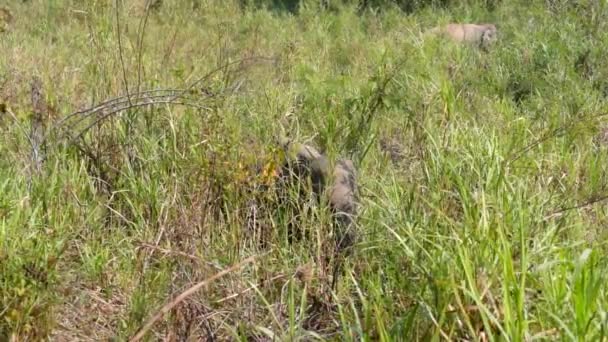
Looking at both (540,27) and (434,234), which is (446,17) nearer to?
(540,27)

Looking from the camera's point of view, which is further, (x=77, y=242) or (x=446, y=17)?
(x=446, y=17)

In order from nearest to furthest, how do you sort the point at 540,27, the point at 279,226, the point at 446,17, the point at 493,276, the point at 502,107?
1. the point at 493,276
2. the point at 279,226
3. the point at 502,107
4. the point at 540,27
5. the point at 446,17

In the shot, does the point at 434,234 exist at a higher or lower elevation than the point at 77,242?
higher

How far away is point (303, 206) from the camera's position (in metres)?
3.03

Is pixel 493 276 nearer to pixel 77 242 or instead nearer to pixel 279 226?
pixel 279 226

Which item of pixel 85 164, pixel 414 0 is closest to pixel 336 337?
pixel 85 164

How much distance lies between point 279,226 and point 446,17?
4.45m

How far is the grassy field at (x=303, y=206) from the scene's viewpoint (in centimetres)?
218

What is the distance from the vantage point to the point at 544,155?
352cm

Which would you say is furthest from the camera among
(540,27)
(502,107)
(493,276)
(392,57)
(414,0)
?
(414,0)

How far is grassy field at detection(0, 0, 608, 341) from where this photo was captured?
218cm

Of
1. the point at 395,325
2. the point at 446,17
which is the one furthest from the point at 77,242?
the point at 446,17

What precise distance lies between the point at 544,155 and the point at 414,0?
14.0 feet

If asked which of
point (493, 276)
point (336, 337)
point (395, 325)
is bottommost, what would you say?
point (336, 337)
